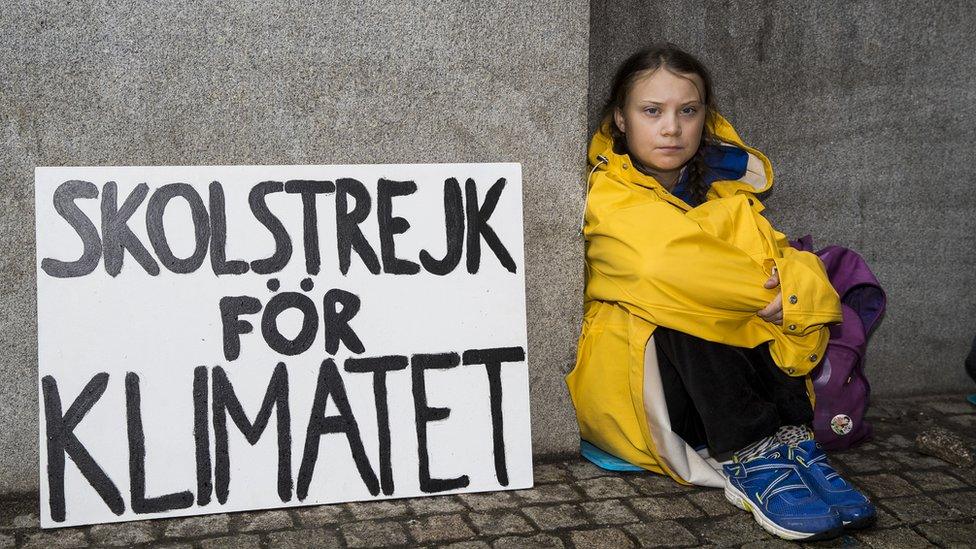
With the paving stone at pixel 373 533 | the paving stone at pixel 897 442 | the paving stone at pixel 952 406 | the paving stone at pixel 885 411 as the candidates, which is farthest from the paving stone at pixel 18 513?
the paving stone at pixel 952 406

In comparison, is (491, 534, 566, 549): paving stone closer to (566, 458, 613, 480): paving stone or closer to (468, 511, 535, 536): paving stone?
(468, 511, 535, 536): paving stone

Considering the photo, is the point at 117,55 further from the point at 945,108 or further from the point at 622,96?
the point at 945,108

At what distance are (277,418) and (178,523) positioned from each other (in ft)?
1.37

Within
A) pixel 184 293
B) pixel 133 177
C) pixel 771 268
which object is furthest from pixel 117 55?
pixel 771 268

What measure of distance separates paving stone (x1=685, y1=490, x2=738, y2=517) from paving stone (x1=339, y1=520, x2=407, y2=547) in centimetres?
97

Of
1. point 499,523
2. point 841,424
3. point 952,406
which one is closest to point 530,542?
point 499,523

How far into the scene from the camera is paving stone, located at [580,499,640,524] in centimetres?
306

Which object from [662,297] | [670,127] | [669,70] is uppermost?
[669,70]

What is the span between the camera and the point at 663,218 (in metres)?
3.23

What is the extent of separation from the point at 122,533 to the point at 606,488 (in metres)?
1.51

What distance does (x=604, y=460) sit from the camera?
3473mm

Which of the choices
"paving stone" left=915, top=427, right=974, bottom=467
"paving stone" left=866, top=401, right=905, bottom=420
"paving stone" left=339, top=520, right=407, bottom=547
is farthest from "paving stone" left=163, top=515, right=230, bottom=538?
"paving stone" left=866, top=401, right=905, bottom=420

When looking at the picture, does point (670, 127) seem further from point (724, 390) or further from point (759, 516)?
point (759, 516)

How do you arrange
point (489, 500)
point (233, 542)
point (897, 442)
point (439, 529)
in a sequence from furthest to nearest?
point (897, 442) → point (489, 500) → point (439, 529) → point (233, 542)
